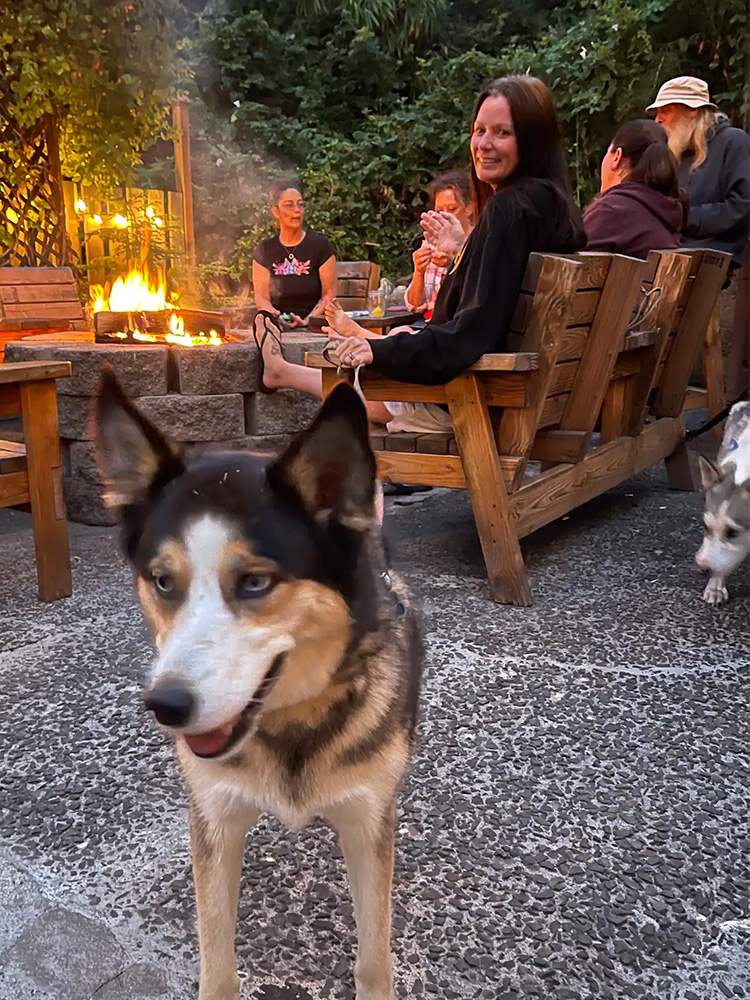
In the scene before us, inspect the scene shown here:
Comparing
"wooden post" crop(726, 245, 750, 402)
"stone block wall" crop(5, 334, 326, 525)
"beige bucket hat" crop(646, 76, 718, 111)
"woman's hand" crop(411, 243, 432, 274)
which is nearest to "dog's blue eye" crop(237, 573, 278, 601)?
"stone block wall" crop(5, 334, 326, 525)

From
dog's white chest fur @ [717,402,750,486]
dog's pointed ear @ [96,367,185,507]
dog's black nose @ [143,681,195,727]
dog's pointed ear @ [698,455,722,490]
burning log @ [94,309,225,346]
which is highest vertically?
dog's pointed ear @ [96,367,185,507]

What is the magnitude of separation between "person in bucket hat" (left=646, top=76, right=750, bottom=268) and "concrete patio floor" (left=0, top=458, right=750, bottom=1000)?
289 cm

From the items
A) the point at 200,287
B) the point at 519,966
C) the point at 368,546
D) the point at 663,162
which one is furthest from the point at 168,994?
the point at 200,287

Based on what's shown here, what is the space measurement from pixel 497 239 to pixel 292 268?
11.4 feet

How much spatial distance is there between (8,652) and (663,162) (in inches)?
146

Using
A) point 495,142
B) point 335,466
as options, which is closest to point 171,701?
point 335,466

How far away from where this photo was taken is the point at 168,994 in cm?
146

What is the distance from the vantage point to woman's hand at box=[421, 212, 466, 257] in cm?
400

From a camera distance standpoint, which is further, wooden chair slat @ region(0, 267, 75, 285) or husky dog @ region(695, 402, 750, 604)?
wooden chair slat @ region(0, 267, 75, 285)

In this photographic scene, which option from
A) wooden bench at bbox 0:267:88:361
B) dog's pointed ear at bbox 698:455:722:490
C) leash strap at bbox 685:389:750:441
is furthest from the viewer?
wooden bench at bbox 0:267:88:361

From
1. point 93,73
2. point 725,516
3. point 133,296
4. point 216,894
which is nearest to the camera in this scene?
point 216,894

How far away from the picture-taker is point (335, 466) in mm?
1191

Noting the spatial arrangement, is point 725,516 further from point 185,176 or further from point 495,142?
point 185,176

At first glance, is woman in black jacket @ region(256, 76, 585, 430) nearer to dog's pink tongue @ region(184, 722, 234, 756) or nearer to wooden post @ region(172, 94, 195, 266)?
dog's pink tongue @ region(184, 722, 234, 756)
